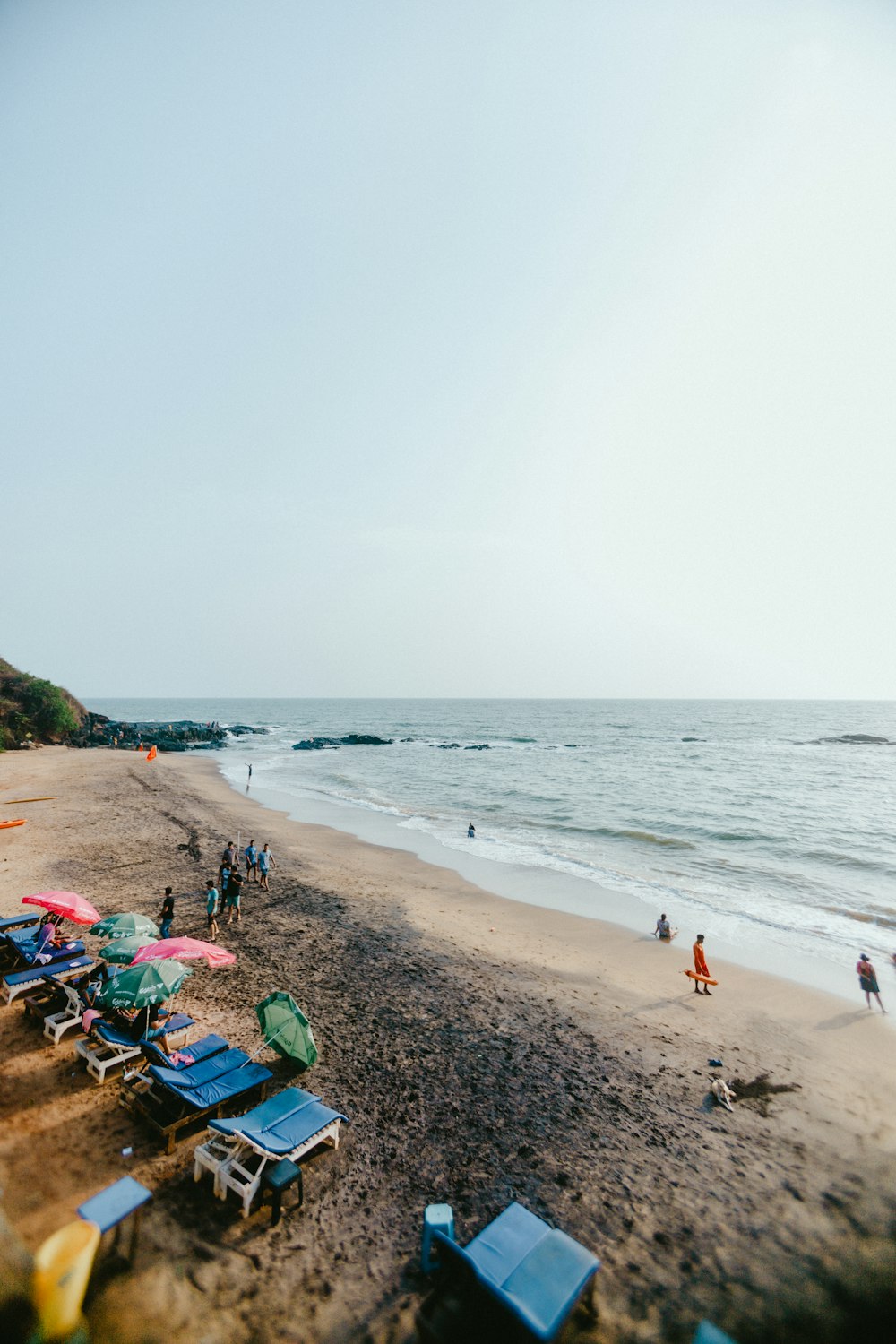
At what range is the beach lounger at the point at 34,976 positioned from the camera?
34.9 ft

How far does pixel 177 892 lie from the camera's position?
57.5 ft

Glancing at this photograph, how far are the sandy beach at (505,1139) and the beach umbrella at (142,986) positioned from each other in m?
1.45

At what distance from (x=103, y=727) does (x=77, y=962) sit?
238 feet

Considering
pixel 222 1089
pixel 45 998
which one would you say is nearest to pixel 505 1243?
pixel 222 1089

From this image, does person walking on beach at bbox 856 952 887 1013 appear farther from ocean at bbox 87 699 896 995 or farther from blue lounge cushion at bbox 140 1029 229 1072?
blue lounge cushion at bbox 140 1029 229 1072

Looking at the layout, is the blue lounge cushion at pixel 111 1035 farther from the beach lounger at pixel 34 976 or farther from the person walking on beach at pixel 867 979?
the person walking on beach at pixel 867 979

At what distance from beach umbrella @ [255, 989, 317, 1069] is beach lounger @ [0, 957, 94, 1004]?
4595 mm

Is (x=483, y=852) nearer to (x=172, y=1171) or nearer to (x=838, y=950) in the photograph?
(x=838, y=950)

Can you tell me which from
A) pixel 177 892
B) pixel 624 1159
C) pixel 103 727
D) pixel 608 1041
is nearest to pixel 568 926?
pixel 608 1041

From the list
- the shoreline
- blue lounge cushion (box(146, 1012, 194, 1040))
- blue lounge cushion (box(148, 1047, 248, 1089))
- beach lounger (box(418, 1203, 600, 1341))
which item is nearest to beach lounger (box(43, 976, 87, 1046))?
blue lounge cushion (box(146, 1012, 194, 1040))

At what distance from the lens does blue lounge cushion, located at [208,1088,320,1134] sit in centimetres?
709

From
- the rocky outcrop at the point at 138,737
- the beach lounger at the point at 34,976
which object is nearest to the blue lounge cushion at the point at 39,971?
the beach lounger at the point at 34,976

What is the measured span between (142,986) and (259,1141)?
2.94m

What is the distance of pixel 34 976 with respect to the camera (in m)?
10.8
